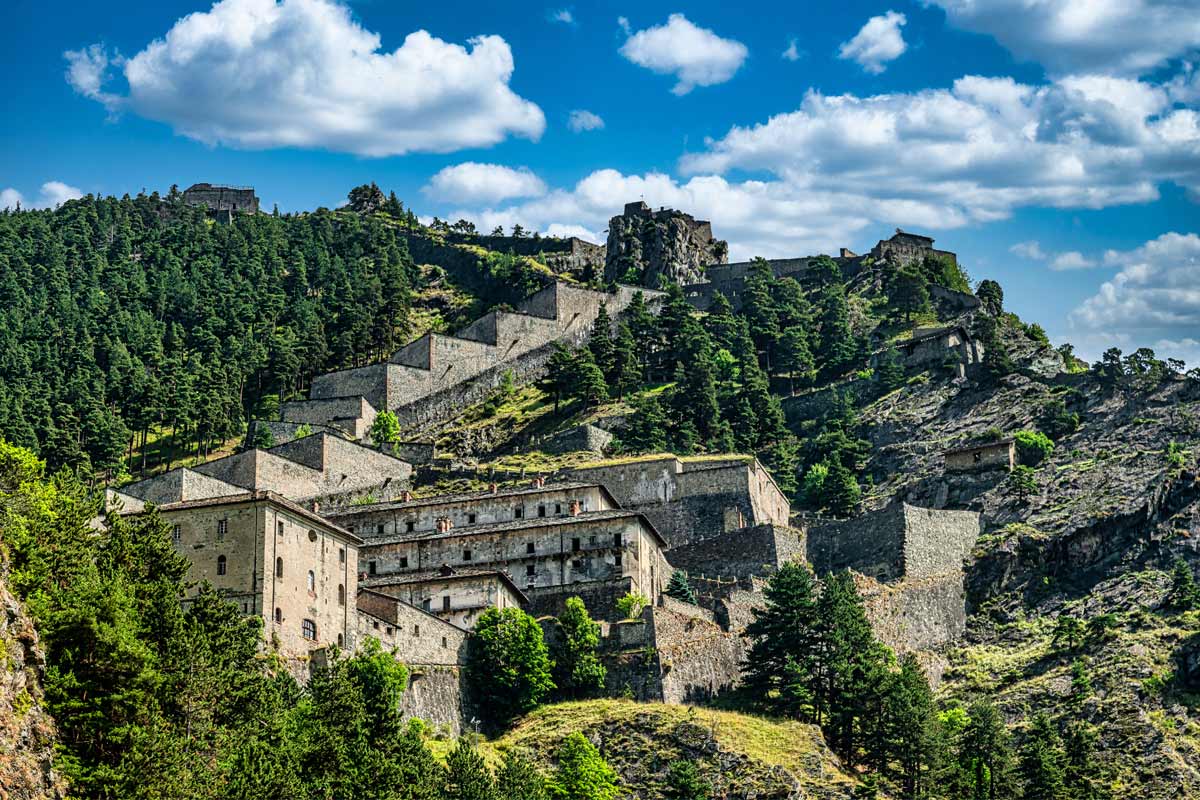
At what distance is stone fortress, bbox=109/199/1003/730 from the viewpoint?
63219 mm

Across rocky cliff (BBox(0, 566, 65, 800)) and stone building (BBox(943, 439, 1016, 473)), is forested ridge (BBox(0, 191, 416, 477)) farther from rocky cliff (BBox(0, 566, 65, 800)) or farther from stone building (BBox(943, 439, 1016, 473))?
rocky cliff (BBox(0, 566, 65, 800))

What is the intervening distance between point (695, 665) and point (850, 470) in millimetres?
31886

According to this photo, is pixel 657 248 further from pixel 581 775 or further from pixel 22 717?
pixel 22 717

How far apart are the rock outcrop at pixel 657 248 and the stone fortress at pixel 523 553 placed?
41263 millimetres

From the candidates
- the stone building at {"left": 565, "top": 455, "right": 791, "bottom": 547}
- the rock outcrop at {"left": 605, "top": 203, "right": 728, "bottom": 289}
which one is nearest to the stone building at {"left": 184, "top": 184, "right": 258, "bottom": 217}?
the rock outcrop at {"left": 605, "top": 203, "right": 728, "bottom": 289}

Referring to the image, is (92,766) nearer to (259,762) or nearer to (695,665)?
(259,762)

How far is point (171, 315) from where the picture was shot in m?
143

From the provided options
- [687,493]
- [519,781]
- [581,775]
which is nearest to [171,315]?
[687,493]

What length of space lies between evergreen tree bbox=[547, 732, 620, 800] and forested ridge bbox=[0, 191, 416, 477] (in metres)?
48.2

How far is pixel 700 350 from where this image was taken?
389ft

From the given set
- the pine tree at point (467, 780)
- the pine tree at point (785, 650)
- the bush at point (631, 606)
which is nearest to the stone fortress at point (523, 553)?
the bush at point (631, 606)

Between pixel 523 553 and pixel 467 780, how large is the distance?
2246 centimetres

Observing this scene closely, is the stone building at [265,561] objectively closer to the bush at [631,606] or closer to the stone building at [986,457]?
the bush at [631,606]

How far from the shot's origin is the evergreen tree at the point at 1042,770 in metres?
67.2
